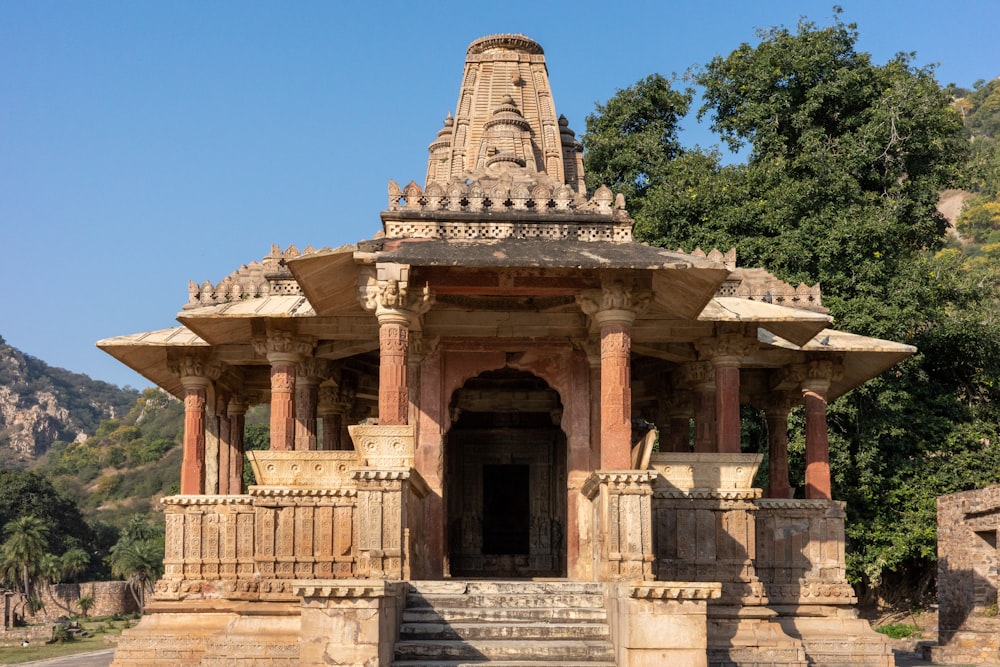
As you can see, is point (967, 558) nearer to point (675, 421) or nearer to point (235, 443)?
point (675, 421)

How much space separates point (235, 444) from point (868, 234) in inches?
636

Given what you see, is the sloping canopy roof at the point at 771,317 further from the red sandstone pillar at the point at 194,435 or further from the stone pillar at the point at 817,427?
the red sandstone pillar at the point at 194,435

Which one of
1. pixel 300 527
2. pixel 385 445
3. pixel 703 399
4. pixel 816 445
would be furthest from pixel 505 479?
pixel 385 445

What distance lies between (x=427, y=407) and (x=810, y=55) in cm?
2003

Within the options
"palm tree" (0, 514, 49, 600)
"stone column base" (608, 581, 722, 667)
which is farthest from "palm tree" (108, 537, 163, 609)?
"stone column base" (608, 581, 722, 667)

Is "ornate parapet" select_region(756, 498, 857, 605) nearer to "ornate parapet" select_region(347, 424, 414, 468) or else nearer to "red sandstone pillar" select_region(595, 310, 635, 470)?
"red sandstone pillar" select_region(595, 310, 635, 470)

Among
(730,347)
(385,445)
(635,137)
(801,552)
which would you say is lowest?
(801,552)

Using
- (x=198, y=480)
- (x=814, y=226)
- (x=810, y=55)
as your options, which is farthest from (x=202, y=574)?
(x=810, y=55)

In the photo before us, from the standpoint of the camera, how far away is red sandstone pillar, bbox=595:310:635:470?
1323 centimetres

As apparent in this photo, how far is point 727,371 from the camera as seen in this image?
1680 cm

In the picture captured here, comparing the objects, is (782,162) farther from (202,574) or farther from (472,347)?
(202,574)

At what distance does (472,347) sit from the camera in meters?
17.1

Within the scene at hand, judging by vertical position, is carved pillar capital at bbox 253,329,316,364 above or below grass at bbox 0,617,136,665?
above

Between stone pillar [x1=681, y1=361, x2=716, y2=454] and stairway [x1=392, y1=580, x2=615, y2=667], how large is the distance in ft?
19.5
